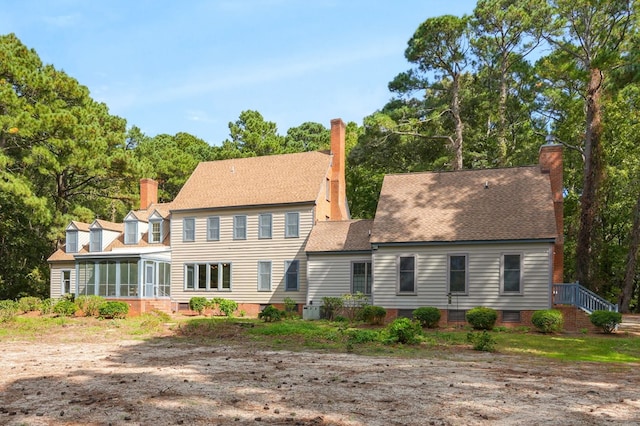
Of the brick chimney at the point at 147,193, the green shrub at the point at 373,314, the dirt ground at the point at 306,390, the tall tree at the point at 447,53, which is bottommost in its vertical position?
the green shrub at the point at 373,314

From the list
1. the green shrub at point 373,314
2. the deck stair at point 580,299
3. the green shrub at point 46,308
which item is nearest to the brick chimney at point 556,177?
the deck stair at point 580,299

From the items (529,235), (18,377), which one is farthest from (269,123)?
(18,377)

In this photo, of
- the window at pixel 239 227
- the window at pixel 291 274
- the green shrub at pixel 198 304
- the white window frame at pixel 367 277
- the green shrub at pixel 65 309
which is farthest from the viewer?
the window at pixel 239 227

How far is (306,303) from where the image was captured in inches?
1185

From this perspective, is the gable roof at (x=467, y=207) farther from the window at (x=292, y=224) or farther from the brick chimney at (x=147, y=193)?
the brick chimney at (x=147, y=193)

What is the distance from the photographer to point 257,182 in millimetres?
33844

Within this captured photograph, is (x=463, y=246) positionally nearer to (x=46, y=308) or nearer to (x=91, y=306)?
(x=91, y=306)

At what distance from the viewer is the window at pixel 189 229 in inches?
1330

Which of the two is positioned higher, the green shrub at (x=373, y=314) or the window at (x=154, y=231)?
the window at (x=154, y=231)

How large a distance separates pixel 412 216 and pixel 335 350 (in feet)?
39.9

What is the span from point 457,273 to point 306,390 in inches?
639

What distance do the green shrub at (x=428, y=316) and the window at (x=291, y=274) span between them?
10069 mm

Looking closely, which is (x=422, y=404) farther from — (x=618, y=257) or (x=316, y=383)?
(x=618, y=257)

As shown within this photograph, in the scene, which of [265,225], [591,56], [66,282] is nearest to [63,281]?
[66,282]
